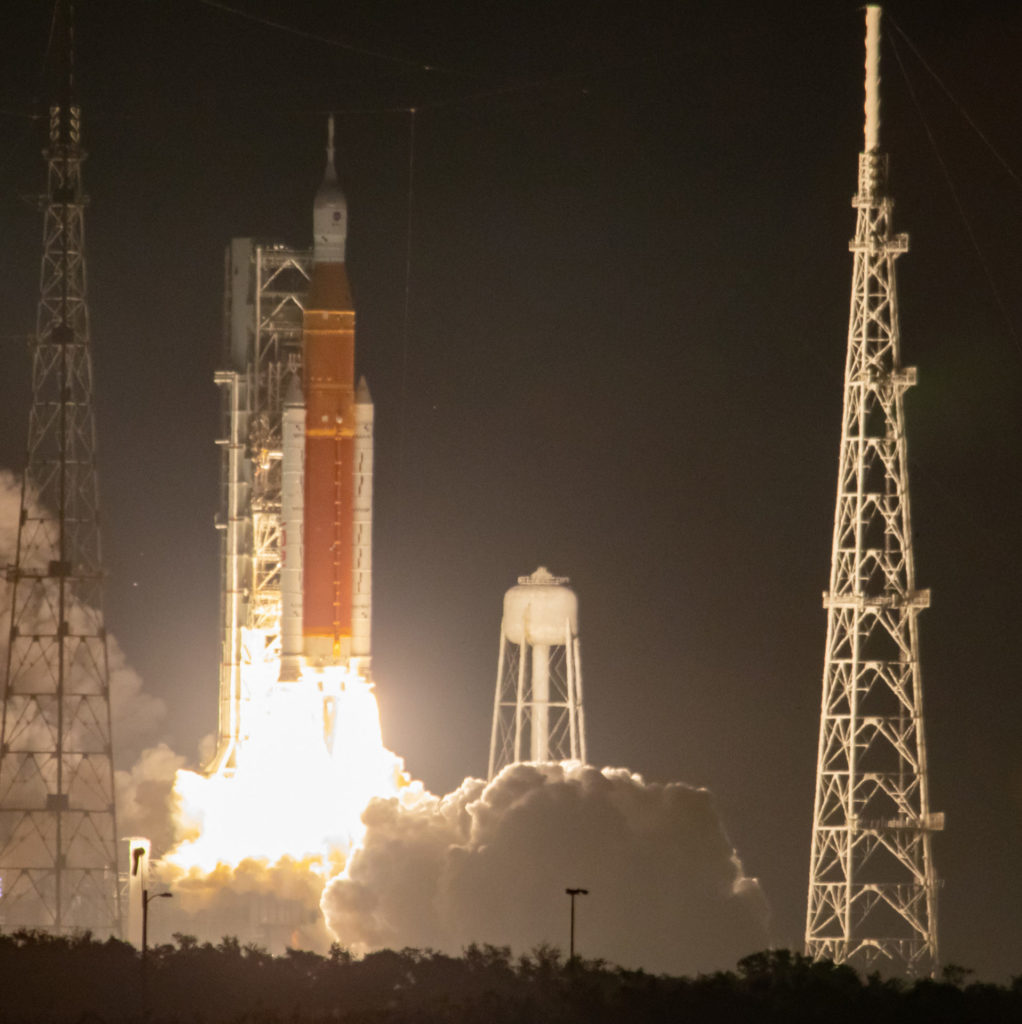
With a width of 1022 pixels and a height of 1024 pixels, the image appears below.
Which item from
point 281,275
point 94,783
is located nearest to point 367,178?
point 281,275

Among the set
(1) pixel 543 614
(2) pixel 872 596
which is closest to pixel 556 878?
(1) pixel 543 614

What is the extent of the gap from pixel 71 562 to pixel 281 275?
950 centimetres

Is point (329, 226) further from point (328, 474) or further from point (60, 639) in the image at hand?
point (60, 639)

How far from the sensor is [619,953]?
221 ft

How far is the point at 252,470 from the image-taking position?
75.7 metres

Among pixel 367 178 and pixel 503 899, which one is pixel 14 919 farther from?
pixel 367 178

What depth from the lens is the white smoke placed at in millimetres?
67562

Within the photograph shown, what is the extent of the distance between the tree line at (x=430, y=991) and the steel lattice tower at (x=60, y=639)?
987 centimetres

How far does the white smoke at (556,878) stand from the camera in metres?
67.6

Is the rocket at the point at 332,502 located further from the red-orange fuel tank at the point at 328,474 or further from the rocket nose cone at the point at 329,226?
the rocket nose cone at the point at 329,226

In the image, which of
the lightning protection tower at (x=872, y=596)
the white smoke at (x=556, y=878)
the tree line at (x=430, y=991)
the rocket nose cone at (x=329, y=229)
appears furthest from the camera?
the rocket nose cone at (x=329, y=229)

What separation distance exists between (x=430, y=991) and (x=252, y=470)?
19.1 metres

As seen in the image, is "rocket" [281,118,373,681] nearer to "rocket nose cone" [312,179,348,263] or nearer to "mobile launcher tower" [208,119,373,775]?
"mobile launcher tower" [208,119,373,775]

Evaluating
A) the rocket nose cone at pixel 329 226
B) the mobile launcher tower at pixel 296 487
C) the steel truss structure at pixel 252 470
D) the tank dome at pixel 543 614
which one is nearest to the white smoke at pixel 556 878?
the tank dome at pixel 543 614
